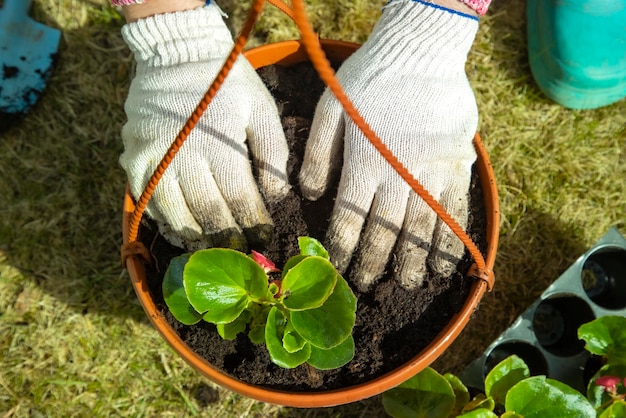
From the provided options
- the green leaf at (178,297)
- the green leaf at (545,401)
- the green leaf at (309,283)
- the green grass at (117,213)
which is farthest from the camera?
the green grass at (117,213)

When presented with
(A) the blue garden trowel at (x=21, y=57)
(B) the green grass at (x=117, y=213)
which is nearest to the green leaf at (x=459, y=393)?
(B) the green grass at (x=117, y=213)

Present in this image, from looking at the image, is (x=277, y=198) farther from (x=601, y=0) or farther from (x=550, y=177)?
(x=601, y=0)

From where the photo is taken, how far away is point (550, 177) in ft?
5.04

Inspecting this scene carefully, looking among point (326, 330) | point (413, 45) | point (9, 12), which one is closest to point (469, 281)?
point (326, 330)

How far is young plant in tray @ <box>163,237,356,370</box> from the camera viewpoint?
2.62 ft

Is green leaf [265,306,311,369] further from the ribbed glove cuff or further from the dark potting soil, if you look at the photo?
the ribbed glove cuff

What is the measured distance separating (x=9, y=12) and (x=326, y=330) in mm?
1434

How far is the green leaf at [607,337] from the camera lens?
1.13 metres

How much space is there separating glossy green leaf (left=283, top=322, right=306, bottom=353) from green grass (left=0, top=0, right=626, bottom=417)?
611 millimetres

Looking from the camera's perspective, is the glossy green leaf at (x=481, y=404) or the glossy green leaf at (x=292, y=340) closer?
the glossy green leaf at (x=292, y=340)

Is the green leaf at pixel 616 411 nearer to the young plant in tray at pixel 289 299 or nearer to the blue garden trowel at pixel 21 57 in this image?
the young plant in tray at pixel 289 299

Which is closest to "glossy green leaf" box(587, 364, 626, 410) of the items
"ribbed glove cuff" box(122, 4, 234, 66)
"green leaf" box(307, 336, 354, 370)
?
"green leaf" box(307, 336, 354, 370)

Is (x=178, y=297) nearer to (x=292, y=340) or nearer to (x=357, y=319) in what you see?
Answer: (x=292, y=340)

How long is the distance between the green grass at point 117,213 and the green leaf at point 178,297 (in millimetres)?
580
